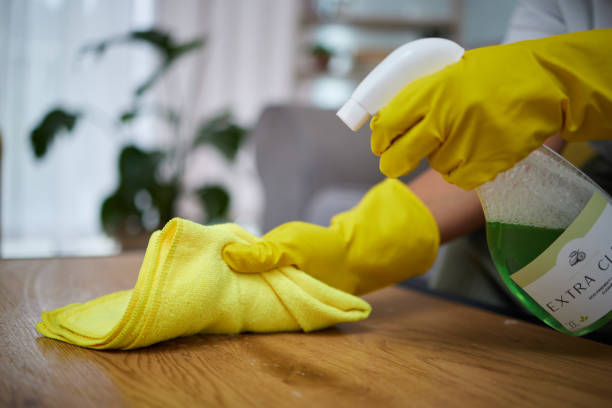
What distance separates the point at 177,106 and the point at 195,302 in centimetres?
312

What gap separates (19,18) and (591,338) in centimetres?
310

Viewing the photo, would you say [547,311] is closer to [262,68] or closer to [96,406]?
[96,406]

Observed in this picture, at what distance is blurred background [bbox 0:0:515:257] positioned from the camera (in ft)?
5.04

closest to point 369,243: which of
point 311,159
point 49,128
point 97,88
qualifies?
point 311,159

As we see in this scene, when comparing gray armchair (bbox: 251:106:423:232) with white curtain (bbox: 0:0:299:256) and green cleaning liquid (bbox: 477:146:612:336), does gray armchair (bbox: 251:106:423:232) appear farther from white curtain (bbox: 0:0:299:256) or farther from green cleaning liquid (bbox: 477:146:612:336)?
white curtain (bbox: 0:0:299:256)

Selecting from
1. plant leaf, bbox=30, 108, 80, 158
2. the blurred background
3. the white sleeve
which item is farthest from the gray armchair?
plant leaf, bbox=30, 108, 80, 158

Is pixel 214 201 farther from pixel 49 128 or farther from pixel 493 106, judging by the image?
pixel 493 106

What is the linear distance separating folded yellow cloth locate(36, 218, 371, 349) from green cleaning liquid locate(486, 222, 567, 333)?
116 millimetres

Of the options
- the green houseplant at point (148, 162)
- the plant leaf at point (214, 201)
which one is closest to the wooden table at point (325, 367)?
the green houseplant at point (148, 162)

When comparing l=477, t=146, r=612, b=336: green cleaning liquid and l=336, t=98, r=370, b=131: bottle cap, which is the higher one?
l=336, t=98, r=370, b=131: bottle cap

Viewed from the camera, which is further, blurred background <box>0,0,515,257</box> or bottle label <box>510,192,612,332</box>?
blurred background <box>0,0,515,257</box>

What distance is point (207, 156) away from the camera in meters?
3.50

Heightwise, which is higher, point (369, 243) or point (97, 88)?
point (97, 88)

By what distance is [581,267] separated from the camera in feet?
1.16
